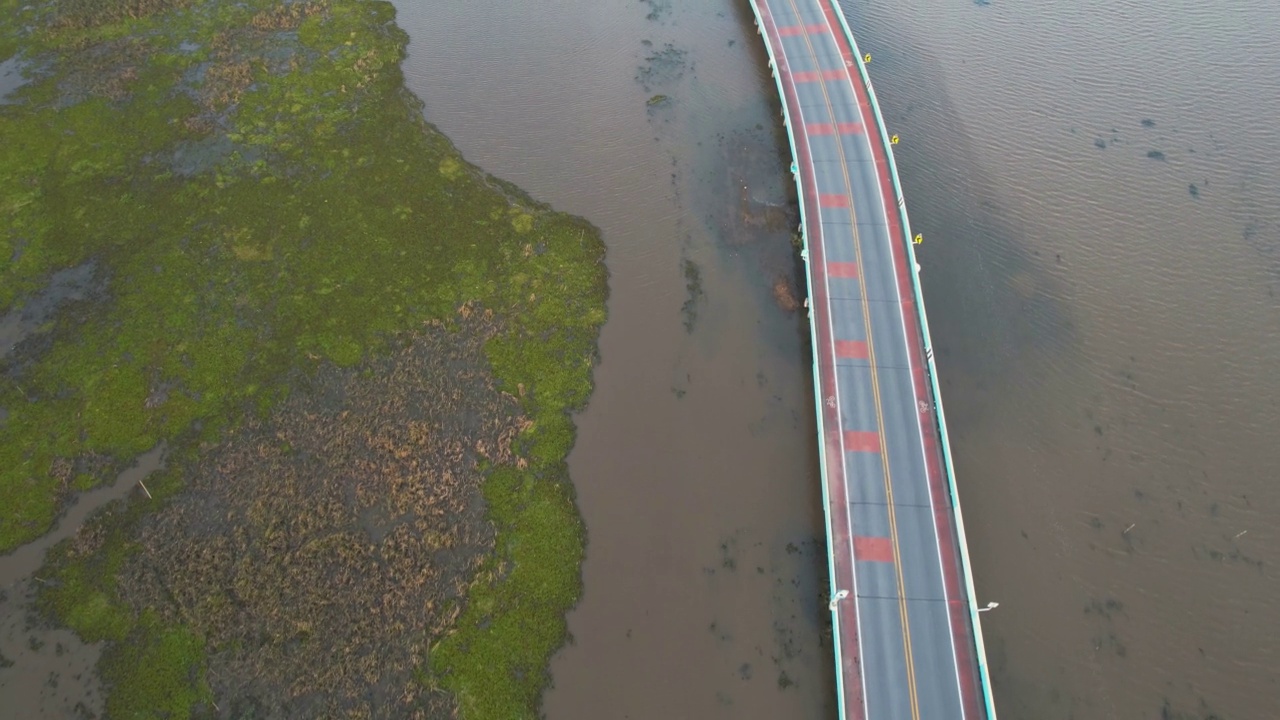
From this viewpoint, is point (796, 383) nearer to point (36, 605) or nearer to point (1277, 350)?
point (1277, 350)

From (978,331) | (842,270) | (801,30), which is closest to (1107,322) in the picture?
(978,331)

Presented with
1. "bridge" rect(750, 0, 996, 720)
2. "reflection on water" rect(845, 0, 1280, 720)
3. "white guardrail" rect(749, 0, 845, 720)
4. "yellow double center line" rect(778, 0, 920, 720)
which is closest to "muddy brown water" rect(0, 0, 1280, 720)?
"reflection on water" rect(845, 0, 1280, 720)

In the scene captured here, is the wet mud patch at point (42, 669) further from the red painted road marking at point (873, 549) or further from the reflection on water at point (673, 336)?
the red painted road marking at point (873, 549)

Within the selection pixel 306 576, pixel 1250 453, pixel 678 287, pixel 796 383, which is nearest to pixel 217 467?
pixel 306 576

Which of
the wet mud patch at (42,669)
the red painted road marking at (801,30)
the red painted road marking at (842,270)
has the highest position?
the red painted road marking at (801,30)

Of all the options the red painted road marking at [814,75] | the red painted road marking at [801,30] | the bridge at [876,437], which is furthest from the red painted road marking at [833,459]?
the red painted road marking at [801,30]

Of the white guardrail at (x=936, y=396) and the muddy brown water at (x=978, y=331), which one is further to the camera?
the muddy brown water at (x=978, y=331)

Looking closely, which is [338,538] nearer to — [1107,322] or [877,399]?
[877,399]

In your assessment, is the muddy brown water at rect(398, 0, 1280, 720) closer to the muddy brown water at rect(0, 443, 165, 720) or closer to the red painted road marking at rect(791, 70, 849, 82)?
the red painted road marking at rect(791, 70, 849, 82)
